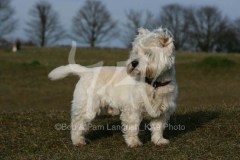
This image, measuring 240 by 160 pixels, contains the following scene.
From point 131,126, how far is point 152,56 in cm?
114

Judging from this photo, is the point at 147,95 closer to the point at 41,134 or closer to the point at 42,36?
the point at 41,134

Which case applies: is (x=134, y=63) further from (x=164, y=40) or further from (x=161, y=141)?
(x=161, y=141)

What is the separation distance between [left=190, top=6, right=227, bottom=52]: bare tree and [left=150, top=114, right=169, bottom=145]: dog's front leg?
63379 millimetres

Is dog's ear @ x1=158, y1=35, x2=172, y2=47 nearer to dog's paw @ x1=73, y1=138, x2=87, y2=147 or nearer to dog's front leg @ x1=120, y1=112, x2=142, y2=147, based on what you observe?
dog's front leg @ x1=120, y1=112, x2=142, y2=147

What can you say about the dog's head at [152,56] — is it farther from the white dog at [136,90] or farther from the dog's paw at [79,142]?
the dog's paw at [79,142]

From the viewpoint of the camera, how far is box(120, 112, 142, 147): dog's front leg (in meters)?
8.13

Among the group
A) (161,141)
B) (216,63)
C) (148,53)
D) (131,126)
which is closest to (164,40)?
(148,53)

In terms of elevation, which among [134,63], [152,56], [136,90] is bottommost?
[136,90]

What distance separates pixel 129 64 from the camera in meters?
7.79

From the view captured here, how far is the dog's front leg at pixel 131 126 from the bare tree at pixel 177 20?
211ft

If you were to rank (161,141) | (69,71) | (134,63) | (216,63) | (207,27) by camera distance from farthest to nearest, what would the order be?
1. (207,27)
2. (216,63)
3. (69,71)
4. (161,141)
5. (134,63)

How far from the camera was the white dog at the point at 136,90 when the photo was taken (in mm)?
7805

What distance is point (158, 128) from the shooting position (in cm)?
842

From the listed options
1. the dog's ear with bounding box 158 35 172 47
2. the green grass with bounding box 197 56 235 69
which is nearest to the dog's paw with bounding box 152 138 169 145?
the dog's ear with bounding box 158 35 172 47
